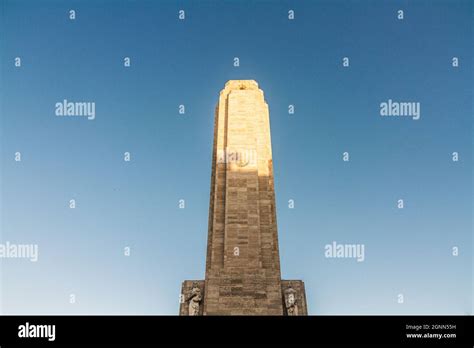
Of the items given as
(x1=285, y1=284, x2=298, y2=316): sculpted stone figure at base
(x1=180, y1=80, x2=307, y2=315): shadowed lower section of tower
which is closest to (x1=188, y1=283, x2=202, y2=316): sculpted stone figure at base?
(x1=180, y1=80, x2=307, y2=315): shadowed lower section of tower

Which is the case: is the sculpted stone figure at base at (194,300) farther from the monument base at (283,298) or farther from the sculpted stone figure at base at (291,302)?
the sculpted stone figure at base at (291,302)

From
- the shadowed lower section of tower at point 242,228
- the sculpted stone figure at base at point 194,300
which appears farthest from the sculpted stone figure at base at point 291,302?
the sculpted stone figure at base at point 194,300

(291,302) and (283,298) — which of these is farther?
(283,298)

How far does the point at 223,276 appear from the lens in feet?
72.4

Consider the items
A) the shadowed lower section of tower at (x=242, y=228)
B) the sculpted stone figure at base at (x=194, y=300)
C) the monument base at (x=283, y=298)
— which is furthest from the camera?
the sculpted stone figure at base at (x=194, y=300)

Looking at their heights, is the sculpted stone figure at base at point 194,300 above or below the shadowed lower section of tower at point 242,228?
below

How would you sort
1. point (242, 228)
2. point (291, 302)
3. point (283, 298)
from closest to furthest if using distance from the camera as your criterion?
point (291, 302) < point (283, 298) < point (242, 228)

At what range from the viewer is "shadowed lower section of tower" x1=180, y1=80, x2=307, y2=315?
21.5 metres

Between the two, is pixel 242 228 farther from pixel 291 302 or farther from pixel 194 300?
pixel 291 302

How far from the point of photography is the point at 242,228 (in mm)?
23516

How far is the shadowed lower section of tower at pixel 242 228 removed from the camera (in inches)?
845

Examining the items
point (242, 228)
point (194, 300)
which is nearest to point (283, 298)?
point (242, 228)
